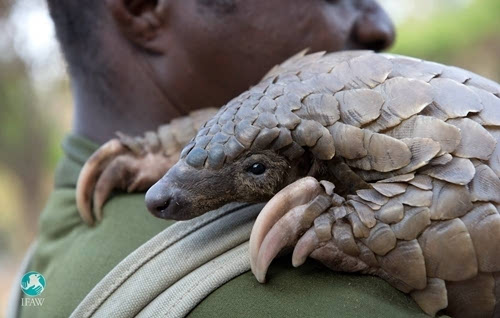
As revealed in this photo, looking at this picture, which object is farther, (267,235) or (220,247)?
(220,247)

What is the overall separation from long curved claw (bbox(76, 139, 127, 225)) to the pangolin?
1.04 feet

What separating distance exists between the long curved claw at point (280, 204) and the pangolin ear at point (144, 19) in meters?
0.61

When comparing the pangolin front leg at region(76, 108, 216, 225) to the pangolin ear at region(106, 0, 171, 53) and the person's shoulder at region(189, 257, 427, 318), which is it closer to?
the pangolin ear at region(106, 0, 171, 53)

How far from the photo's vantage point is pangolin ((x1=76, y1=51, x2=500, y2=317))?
853 mm

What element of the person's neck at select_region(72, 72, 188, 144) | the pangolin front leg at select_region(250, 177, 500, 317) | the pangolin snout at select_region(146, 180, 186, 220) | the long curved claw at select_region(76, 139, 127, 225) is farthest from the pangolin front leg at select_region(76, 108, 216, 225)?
the pangolin front leg at select_region(250, 177, 500, 317)

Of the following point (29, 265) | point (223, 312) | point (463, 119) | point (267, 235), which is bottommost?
point (29, 265)

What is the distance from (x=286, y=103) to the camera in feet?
3.04

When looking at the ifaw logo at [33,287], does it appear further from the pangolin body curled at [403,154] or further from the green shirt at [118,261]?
the pangolin body curled at [403,154]

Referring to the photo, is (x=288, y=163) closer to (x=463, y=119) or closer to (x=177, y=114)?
(x=463, y=119)

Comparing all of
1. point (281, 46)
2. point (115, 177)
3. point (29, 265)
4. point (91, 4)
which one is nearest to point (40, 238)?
point (29, 265)

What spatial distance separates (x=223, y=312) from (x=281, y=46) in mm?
626

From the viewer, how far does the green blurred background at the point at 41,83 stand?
16.0 ft

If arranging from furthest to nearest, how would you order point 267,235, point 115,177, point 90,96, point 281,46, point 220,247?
point 90,96 < point 281,46 < point 115,177 < point 220,247 < point 267,235

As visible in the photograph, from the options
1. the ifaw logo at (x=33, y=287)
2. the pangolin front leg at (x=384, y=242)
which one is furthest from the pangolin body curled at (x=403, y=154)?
the ifaw logo at (x=33, y=287)
